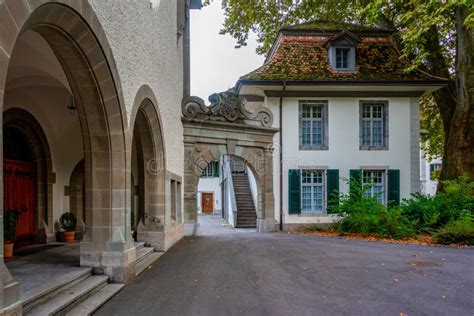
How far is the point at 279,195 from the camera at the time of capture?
15.0 meters

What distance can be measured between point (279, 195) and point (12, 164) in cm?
921

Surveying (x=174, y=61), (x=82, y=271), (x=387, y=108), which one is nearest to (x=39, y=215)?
(x=82, y=271)

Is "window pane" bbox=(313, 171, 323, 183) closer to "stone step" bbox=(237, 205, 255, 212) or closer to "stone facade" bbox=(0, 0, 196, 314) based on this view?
"stone step" bbox=(237, 205, 255, 212)

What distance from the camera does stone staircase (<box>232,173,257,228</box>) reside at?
18375mm

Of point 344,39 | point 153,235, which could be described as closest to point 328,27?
point 344,39

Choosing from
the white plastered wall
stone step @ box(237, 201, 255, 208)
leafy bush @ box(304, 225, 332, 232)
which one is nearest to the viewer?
the white plastered wall

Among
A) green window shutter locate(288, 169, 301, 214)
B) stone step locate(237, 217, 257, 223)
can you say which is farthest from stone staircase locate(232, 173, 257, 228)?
green window shutter locate(288, 169, 301, 214)

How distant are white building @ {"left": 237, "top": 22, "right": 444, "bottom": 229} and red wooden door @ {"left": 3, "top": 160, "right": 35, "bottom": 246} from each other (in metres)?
8.26

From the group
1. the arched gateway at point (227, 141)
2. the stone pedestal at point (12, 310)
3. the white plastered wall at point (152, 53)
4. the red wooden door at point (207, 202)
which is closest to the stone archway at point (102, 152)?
the white plastered wall at point (152, 53)

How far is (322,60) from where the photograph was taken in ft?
52.4

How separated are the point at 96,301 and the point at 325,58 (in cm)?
1358

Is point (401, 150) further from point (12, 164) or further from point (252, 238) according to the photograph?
point (12, 164)

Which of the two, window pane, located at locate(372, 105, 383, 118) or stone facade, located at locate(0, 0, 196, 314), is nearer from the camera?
stone facade, located at locate(0, 0, 196, 314)

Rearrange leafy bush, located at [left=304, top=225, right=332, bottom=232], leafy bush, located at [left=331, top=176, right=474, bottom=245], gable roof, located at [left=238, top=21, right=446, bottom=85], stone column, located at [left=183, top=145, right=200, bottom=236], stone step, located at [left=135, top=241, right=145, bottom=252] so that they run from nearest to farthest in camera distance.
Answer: stone step, located at [left=135, top=241, right=145, bottom=252], leafy bush, located at [left=331, top=176, right=474, bottom=245], stone column, located at [left=183, top=145, right=200, bottom=236], leafy bush, located at [left=304, top=225, right=332, bottom=232], gable roof, located at [left=238, top=21, right=446, bottom=85]
